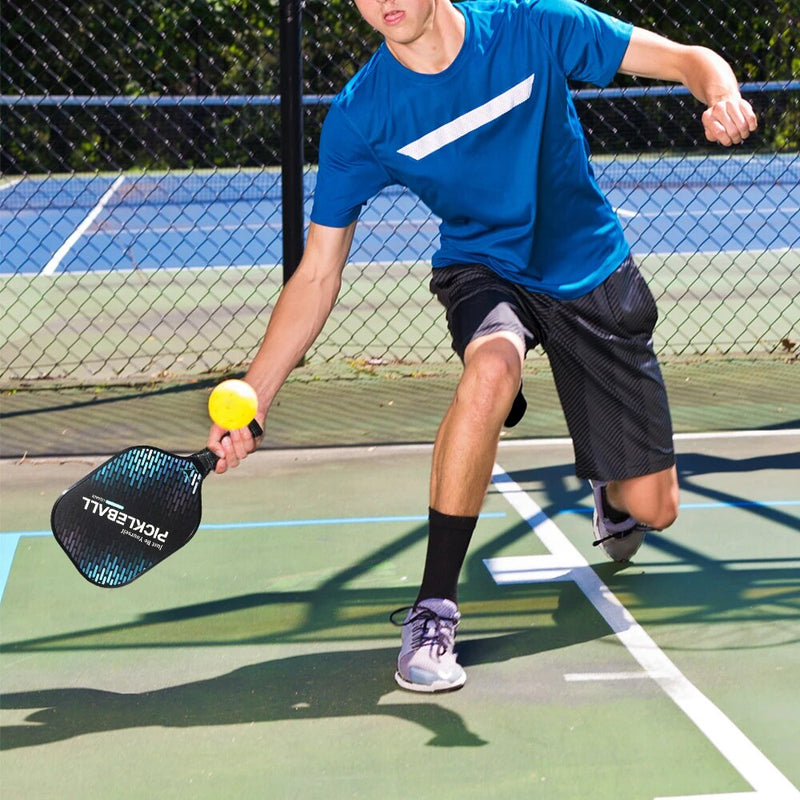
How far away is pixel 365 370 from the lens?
7574 millimetres

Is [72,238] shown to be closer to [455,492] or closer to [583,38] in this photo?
[583,38]

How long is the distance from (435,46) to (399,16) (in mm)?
162

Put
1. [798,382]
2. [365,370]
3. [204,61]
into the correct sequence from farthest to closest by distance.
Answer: [204,61] → [365,370] → [798,382]

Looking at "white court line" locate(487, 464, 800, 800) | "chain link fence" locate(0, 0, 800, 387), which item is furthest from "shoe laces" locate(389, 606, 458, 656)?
"chain link fence" locate(0, 0, 800, 387)

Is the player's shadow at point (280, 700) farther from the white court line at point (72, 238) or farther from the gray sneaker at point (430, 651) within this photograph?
the white court line at point (72, 238)

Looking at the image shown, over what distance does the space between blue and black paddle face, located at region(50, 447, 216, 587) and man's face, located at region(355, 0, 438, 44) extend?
45.8 inches

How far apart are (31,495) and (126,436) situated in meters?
0.91

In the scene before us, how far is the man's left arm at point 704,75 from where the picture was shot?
317cm

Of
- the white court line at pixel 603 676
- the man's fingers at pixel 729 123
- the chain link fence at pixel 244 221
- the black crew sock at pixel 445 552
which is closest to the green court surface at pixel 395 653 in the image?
the white court line at pixel 603 676

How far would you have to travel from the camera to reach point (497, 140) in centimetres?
362

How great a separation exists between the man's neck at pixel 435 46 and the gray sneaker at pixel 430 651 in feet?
4.56

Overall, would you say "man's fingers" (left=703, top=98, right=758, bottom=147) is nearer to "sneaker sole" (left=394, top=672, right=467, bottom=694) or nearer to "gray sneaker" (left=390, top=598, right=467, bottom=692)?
"gray sneaker" (left=390, top=598, right=467, bottom=692)

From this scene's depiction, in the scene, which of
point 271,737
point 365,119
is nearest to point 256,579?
point 271,737

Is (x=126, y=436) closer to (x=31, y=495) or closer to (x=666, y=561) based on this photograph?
(x=31, y=495)
